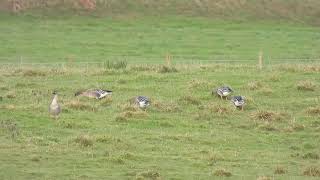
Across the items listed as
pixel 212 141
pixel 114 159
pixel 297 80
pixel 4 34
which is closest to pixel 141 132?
pixel 212 141

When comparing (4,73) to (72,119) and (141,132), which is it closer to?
(72,119)

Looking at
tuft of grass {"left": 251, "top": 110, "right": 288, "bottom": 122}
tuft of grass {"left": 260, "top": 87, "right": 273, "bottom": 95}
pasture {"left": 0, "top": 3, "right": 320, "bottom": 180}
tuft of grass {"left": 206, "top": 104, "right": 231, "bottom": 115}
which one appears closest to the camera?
pasture {"left": 0, "top": 3, "right": 320, "bottom": 180}

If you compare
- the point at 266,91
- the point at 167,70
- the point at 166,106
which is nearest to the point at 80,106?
the point at 166,106

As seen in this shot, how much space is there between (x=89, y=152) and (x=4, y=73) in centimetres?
1642

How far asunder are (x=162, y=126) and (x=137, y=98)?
2.88m

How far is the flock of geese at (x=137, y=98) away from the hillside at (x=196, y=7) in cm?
4200

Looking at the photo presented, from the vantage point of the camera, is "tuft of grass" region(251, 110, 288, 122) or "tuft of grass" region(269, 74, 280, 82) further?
"tuft of grass" region(269, 74, 280, 82)

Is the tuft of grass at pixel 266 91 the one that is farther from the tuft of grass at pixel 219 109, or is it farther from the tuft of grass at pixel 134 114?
the tuft of grass at pixel 134 114

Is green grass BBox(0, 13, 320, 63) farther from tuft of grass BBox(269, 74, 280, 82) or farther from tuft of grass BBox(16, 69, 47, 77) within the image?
tuft of grass BBox(269, 74, 280, 82)

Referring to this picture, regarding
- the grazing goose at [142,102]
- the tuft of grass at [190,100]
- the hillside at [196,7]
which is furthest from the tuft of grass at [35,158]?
the hillside at [196,7]

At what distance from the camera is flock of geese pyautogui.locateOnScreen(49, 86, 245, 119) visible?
27062 mm

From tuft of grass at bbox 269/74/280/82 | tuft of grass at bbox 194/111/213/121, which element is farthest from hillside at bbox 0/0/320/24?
tuft of grass at bbox 194/111/213/121

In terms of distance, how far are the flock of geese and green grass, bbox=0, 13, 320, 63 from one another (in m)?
18.0

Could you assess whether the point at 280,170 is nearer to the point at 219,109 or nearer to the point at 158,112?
the point at 219,109
